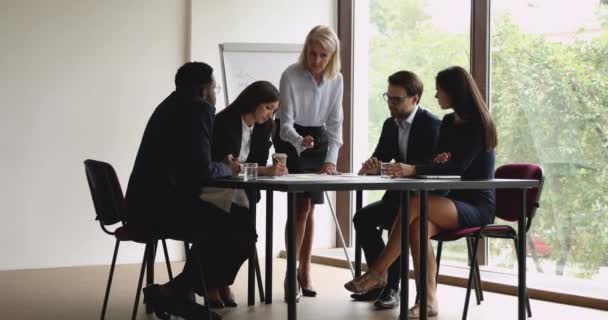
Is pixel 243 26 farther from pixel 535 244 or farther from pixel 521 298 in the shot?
pixel 521 298

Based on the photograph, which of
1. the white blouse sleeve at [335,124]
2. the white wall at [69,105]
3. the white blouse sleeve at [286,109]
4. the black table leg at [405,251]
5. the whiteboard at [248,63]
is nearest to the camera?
the black table leg at [405,251]

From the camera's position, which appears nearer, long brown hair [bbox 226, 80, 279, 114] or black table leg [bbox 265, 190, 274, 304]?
long brown hair [bbox 226, 80, 279, 114]

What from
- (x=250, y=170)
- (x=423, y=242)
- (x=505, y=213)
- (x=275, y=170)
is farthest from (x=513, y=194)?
(x=250, y=170)

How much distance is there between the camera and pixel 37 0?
18.7 ft

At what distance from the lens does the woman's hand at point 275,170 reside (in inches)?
141

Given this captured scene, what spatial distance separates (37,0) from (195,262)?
2.89 m

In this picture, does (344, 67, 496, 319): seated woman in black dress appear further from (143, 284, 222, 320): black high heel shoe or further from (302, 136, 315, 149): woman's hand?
(143, 284, 222, 320): black high heel shoe

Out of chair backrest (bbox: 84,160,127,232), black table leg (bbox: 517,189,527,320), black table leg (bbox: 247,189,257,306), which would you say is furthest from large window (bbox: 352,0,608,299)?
chair backrest (bbox: 84,160,127,232)

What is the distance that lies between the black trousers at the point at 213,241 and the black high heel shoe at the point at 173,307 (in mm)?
101

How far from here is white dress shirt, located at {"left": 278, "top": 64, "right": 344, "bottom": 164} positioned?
4.44 meters

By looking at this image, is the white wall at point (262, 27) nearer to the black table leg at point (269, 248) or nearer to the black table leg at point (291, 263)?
the black table leg at point (269, 248)

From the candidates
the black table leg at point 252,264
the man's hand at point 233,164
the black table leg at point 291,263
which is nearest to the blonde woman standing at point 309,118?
the black table leg at point 252,264

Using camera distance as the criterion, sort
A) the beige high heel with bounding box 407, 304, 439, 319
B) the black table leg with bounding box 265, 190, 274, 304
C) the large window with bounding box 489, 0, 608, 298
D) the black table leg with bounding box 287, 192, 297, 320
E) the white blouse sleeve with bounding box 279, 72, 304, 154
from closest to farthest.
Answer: the black table leg with bounding box 287, 192, 297, 320, the beige high heel with bounding box 407, 304, 439, 319, the black table leg with bounding box 265, 190, 274, 304, the white blouse sleeve with bounding box 279, 72, 304, 154, the large window with bounding box 489, 0, 608, 298

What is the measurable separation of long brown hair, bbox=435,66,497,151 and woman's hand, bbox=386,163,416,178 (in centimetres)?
37
